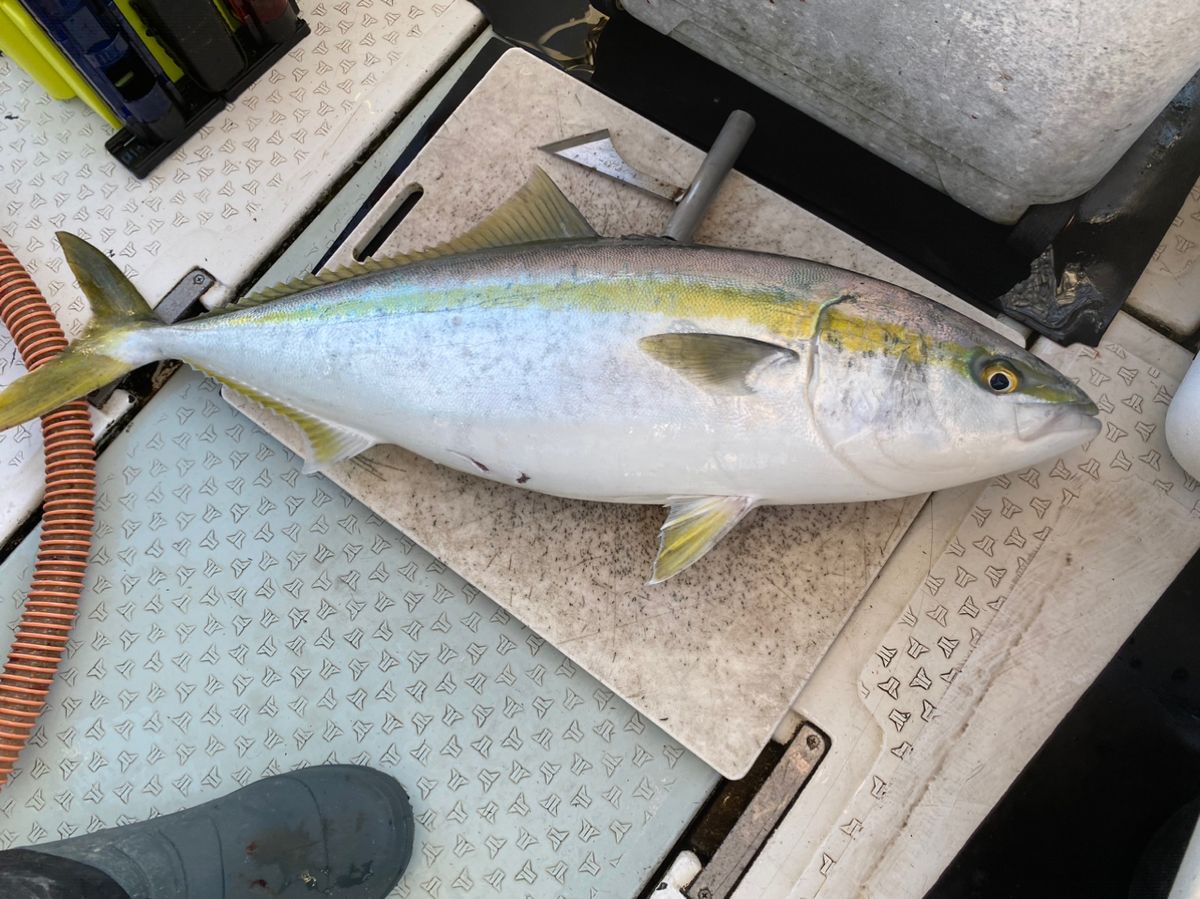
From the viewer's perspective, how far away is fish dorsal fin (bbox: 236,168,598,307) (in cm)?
168

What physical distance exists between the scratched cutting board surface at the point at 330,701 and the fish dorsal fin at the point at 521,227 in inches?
21.1

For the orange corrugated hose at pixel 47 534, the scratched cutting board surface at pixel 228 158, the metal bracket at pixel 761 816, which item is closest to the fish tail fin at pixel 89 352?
the orange corrugated hose at pixel 47 534

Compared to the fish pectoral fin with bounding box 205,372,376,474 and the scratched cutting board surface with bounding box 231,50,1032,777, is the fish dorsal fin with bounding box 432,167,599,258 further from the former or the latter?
the fish pectoral fin with bounding box 205,372,376,474

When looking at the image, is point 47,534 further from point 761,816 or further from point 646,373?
point 761,816

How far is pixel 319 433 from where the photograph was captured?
1753mm

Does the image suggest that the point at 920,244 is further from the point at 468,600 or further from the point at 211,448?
the point at 211,448

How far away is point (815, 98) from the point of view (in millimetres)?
1944

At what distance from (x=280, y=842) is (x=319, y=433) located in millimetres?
824

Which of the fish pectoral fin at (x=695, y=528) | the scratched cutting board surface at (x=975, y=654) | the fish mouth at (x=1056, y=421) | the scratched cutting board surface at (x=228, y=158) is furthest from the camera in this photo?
the scratched cutting board surface at (x=228, y=158)

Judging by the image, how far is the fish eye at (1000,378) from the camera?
1.44 meters

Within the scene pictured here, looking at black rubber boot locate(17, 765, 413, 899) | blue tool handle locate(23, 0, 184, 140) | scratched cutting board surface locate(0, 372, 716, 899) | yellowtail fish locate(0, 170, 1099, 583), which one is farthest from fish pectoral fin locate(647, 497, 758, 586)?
blue tool handle locate(23, 0, 184, 140)

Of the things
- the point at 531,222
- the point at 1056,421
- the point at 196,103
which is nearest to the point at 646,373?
the point at 531,222

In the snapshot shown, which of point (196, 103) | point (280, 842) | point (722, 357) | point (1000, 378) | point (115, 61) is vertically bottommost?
point (280, 842)

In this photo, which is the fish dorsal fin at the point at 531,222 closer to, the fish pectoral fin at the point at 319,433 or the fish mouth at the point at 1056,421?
the fish pectoral fin at the point at 319,433
